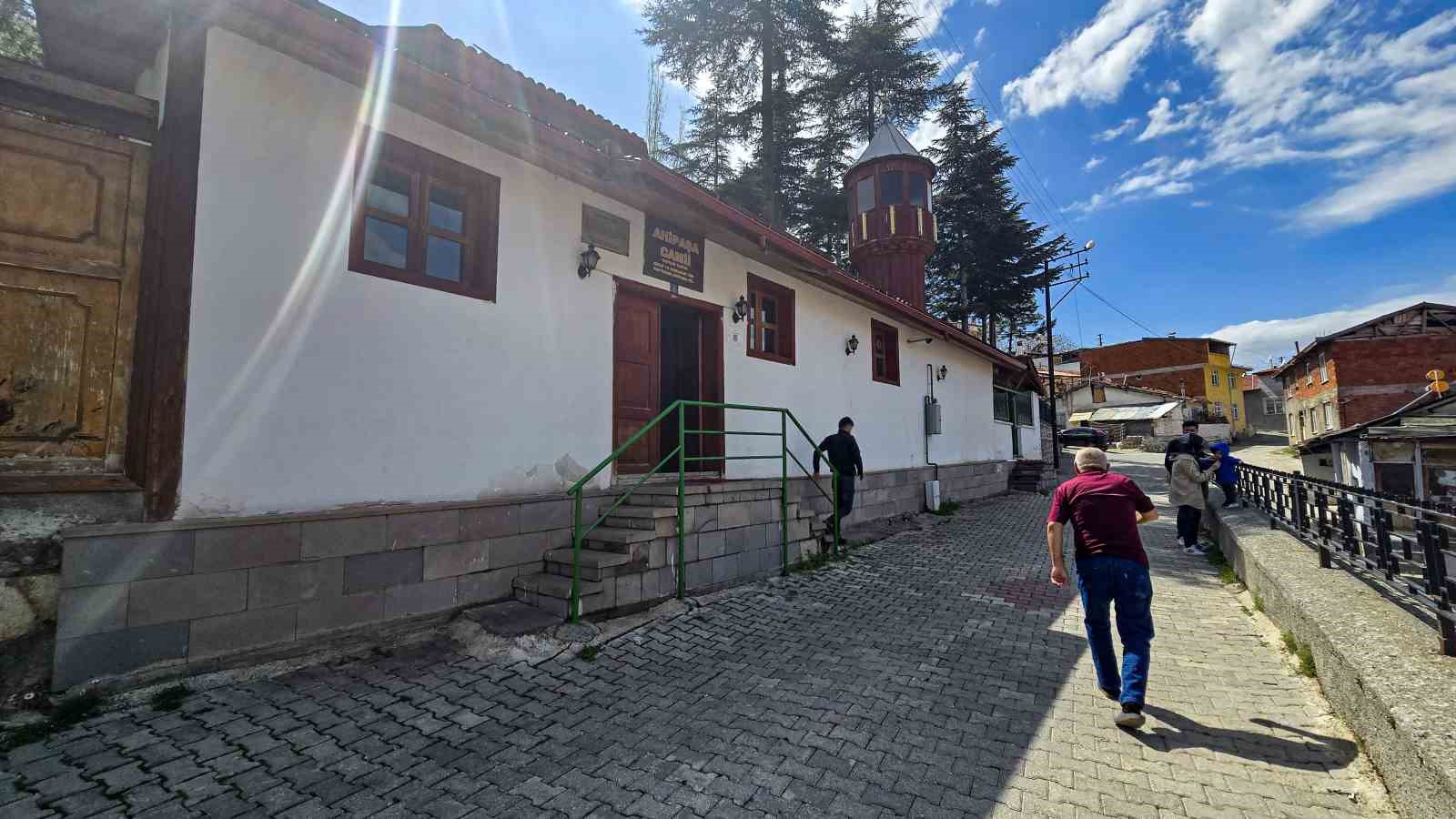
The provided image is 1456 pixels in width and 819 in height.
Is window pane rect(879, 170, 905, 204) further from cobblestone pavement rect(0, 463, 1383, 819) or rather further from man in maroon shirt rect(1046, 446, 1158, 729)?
man in maroon shirt rect(1046, 446, 1158, 729)

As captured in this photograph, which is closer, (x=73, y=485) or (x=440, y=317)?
(x=73, y=485)

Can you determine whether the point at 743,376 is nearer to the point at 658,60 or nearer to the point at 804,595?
the point at 804,595

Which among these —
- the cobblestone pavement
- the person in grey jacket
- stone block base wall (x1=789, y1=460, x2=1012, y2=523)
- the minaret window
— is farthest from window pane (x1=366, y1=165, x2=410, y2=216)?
the minaret window

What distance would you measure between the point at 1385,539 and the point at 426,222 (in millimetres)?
7371

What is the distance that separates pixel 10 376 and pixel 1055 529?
6278mm

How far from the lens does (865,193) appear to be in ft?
52.3

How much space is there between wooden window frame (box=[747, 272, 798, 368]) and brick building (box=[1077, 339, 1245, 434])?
4712 centimetres

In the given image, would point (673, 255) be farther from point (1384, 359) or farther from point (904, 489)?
point (1384, 359)

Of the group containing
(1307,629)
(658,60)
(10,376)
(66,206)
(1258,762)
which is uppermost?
(658,60)

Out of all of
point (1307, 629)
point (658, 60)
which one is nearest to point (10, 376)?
point (1307, 629)

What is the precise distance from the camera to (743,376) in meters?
7.91

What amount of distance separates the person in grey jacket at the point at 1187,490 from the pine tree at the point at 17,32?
16686mm

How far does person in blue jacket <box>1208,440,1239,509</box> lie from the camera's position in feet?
30.0

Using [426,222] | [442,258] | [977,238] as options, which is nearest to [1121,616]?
[442,258]
